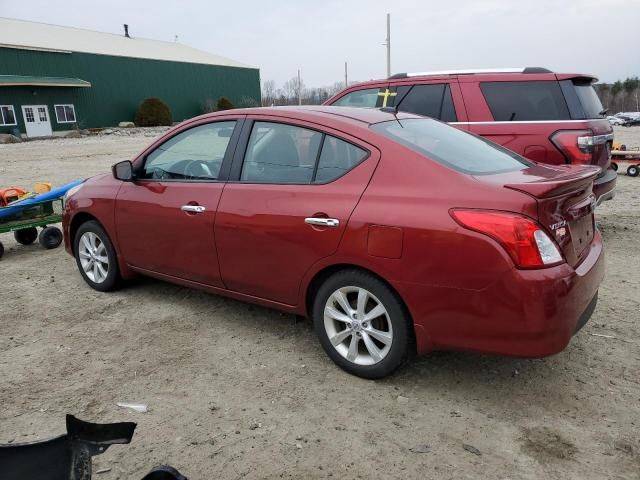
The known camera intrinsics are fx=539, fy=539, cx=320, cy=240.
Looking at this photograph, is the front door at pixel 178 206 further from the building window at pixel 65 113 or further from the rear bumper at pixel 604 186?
the building window at pixel 65 113

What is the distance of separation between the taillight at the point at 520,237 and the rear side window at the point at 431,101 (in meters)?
3.91

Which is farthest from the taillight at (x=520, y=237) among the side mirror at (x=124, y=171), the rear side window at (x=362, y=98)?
the rear side window at (x=362, y=98)

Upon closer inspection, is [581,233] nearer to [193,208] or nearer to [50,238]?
[193,208]

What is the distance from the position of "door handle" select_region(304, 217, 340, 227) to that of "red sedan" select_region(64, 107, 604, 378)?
0.01 metres

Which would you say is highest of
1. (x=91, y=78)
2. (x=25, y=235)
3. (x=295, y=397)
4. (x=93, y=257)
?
(x=91, y=78)

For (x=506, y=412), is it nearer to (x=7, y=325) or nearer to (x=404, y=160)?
(x=404, y=160)

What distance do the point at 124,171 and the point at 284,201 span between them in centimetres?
178

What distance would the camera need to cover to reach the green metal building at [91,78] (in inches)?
1416

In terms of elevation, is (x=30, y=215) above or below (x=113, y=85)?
below

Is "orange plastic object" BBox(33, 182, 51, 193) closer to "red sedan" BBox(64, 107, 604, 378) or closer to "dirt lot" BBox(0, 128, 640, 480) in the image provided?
"dirt lot" BBox(0, 128, 640, 480)

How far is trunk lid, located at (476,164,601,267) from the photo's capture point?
276 centimetres

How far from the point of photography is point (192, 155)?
432 cm

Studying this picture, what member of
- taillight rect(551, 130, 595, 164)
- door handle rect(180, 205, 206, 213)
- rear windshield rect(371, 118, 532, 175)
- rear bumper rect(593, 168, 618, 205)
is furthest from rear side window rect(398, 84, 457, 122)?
door handle rect(180, 205, 206, 213)

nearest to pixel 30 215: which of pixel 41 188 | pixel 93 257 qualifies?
pixel 41 188
